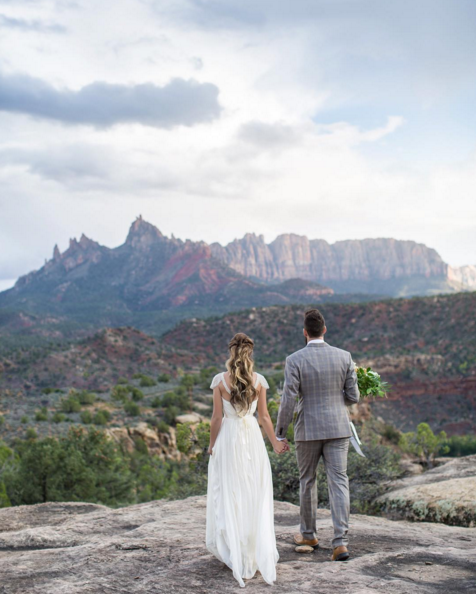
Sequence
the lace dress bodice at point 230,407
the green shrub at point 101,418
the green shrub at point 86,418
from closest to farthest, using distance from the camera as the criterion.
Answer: the lace dress bodice at point 230,407, the green shrub at point 101,418, the green shrub at point 86,418

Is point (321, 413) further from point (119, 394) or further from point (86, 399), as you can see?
point (119, 394)

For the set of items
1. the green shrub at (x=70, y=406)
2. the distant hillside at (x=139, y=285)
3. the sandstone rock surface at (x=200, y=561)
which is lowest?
the green shrub at (x=70, y=406)

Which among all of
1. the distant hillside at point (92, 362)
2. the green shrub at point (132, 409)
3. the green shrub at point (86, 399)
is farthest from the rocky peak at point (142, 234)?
the green shrub at point (132, 409)

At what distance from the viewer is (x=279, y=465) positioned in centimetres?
1083

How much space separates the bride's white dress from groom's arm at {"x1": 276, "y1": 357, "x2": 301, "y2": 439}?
214 mm

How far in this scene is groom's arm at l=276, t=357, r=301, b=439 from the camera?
16.7 feet

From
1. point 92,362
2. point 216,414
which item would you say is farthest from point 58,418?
point 216,414

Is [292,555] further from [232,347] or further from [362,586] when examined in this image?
[232,347]

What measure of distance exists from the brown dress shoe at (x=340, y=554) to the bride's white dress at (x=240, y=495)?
2.07 feet

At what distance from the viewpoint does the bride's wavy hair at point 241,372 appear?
4.85 m

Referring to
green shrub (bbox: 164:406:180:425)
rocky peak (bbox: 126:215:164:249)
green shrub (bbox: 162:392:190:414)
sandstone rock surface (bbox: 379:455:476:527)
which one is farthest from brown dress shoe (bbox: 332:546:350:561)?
rocky peak (bbox: 126:215:164:249)

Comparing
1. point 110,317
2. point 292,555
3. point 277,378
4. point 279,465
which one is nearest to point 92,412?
point 277,378

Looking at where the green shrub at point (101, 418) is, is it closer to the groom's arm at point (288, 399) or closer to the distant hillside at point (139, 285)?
the groom's arm at point (288, 399)

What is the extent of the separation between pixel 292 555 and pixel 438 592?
155 centimetres
